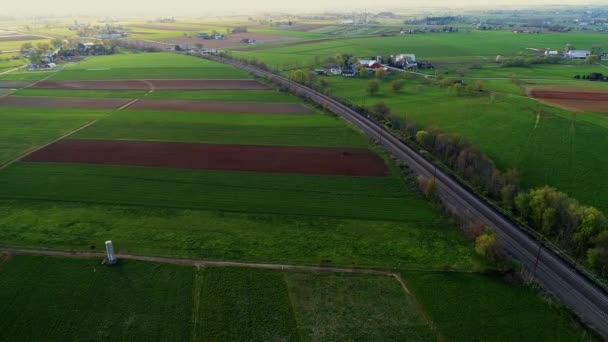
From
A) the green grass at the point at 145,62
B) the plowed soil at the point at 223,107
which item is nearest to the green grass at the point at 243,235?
the plowed soil at the point at 223,107

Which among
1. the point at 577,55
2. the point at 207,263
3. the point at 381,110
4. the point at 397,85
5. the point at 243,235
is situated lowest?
the point at 207,263

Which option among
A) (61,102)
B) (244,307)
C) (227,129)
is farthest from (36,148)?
(244,307)

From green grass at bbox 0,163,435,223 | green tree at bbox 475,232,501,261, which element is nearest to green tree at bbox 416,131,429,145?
green grass at bbox 0,163,435,223

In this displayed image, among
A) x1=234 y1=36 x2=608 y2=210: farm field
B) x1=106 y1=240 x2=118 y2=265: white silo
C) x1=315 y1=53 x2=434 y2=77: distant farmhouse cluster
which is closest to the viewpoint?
x1=106 y1=240 x2=118 y2=265: white silo

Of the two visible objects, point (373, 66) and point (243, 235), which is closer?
point (243, 235)

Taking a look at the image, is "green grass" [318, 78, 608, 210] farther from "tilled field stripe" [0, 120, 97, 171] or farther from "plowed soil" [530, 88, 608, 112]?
"tilled field stripe" [0, 120, 97, 171]

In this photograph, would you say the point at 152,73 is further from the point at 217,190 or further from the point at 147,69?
the point at 217,190
